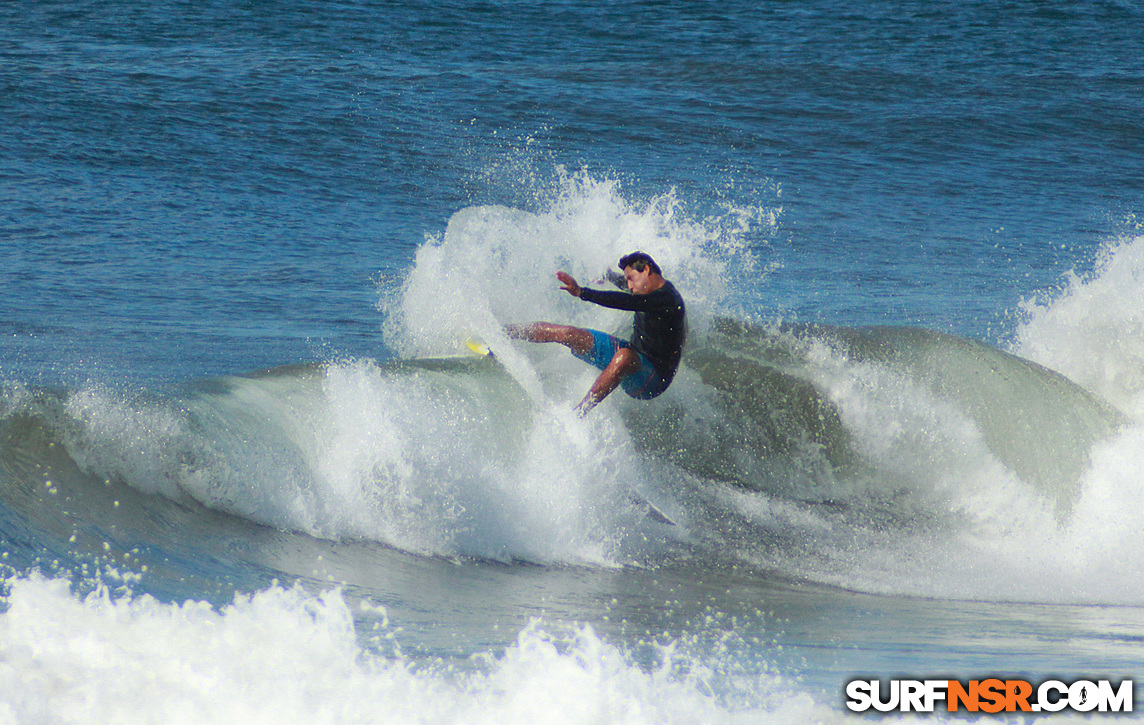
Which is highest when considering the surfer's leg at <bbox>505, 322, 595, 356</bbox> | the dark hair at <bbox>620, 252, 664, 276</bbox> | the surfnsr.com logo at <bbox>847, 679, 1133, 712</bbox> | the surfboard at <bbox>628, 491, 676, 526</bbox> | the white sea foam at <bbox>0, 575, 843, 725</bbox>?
the dark hair at <bbox>620, 252, 664, 276</bbox>

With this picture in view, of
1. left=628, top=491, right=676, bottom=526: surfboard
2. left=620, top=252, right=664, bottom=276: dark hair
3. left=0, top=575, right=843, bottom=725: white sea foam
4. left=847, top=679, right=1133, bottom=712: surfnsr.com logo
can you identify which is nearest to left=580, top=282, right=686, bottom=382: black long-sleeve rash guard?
left=620, top=252, right=664, bottom=276: dark hair

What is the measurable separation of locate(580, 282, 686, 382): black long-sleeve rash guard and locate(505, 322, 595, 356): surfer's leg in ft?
1.00

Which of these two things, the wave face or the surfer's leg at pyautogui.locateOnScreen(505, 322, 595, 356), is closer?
the wave face

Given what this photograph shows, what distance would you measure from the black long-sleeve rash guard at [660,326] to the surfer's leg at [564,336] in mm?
306

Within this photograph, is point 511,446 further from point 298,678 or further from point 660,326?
point 298,678

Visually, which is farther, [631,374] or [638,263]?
[631,374]

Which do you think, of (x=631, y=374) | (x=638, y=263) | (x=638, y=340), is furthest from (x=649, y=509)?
(x=638, y=263)

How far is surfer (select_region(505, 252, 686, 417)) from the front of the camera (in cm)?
589

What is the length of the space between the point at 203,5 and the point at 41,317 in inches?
740

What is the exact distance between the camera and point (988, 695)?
12.0 feet

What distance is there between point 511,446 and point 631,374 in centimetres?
94

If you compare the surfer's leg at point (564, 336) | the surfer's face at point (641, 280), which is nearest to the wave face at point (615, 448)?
the surfer's leg at point (564, 336)

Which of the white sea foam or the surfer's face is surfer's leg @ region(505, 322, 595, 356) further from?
the white sea foam

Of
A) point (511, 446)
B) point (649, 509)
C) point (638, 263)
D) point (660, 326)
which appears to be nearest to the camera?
point (638, 263)
